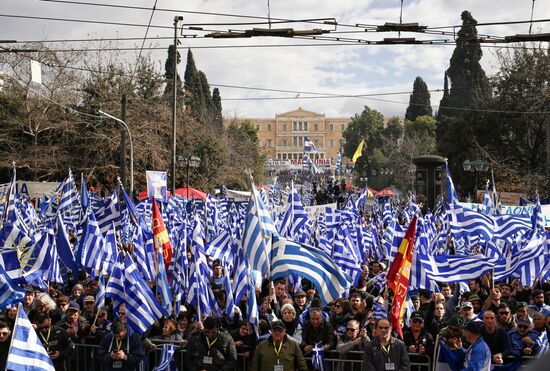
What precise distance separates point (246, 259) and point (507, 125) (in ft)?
113

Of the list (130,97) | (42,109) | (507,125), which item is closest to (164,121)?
(130,97)

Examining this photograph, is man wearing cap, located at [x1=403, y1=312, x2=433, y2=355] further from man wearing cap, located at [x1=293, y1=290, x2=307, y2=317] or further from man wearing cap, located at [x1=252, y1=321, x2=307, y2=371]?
man wearing cap, located at [x1=293, y1=290, x2=307, y2=317]

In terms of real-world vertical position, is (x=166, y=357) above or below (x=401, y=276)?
below

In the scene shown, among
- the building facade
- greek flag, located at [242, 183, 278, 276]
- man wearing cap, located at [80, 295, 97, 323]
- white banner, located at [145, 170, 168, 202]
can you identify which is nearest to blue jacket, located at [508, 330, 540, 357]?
greek flag, located at [242, 183, 278, 276]

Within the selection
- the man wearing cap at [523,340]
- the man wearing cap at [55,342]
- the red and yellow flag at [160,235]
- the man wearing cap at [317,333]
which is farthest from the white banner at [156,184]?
the man wearing cap at [523,340]

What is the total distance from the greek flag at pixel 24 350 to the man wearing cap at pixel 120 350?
40.9 inches

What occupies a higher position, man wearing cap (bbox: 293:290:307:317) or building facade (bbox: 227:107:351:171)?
building facade (bbox: 227:107:351:171)

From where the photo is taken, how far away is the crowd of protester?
7.81 metres

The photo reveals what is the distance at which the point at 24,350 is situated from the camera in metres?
7.50

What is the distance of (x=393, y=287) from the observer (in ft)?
28.9

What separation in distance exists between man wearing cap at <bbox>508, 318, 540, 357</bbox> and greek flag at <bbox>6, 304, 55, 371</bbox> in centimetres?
483

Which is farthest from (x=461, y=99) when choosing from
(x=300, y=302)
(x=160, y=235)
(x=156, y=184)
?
(x=300, y=302)

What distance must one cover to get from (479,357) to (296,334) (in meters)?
2.34

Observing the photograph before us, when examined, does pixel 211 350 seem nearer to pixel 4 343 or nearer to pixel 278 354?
pixel 278 354
